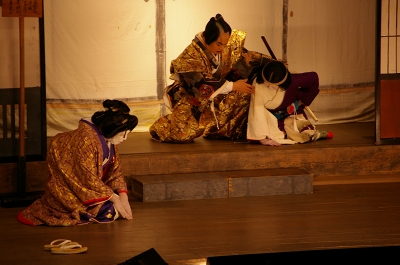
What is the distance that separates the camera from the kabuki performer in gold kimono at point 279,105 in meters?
7.62

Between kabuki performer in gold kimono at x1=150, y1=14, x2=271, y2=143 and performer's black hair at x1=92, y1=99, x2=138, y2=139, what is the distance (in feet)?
5.62

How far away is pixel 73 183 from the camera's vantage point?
6.06 metres

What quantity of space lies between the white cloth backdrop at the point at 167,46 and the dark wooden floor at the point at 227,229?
2.16 metres

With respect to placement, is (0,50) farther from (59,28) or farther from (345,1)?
(345,1)

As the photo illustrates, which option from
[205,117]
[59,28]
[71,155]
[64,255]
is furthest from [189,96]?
[64,255]

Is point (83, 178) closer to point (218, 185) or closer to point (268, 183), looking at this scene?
point (218, 185)

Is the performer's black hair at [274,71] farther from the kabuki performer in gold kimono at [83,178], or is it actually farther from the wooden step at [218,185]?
the kabuki performer in gold kimono at [83,178]

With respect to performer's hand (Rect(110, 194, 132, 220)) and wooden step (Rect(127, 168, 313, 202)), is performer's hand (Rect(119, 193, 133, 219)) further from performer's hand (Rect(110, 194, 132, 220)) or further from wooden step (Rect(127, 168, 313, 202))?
wooden step (Rect(127, 168, 313, 202))

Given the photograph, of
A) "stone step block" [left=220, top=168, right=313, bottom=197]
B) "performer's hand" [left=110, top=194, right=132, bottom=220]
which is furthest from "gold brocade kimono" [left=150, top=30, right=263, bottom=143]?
"performer's hand" [left=110, top=194, right=132, bottom=220]

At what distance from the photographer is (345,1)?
9.15 metres

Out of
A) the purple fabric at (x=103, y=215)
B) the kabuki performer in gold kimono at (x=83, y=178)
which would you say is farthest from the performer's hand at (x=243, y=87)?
the purple fabric at (x=103, y=215)

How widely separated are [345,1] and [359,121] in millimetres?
1278

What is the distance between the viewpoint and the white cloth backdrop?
27.9ft

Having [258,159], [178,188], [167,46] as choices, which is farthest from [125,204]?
[167,46]
